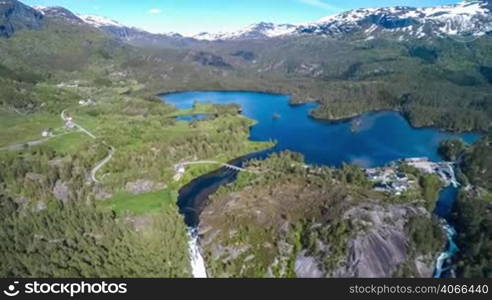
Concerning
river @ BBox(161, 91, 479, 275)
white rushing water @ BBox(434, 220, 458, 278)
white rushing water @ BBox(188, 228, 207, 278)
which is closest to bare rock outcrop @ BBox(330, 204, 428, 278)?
white rushing water @ BBox(434, 220, 458, 278)

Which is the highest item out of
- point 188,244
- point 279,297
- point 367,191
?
point 279,297

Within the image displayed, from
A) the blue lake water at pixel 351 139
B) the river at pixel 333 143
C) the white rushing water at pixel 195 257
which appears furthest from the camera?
the blue lake water at pixel 351 139

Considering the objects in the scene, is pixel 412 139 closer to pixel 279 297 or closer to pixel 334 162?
pixel 334 162

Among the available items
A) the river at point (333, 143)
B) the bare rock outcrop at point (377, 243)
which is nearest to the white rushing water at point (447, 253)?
the bare rock outcrop at point (377, 243)

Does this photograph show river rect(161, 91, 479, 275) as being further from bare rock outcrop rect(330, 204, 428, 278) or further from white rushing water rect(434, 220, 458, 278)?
bare rock outcrop rect(330, 204, 428, 278)

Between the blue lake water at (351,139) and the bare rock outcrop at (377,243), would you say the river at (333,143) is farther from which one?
the bare rock outcrop at (377,243)

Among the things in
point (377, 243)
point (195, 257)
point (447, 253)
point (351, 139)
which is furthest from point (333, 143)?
point (195, 257)

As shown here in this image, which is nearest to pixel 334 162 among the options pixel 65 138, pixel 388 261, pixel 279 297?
pixel 388 261

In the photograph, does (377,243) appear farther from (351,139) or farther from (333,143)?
(351,139)
